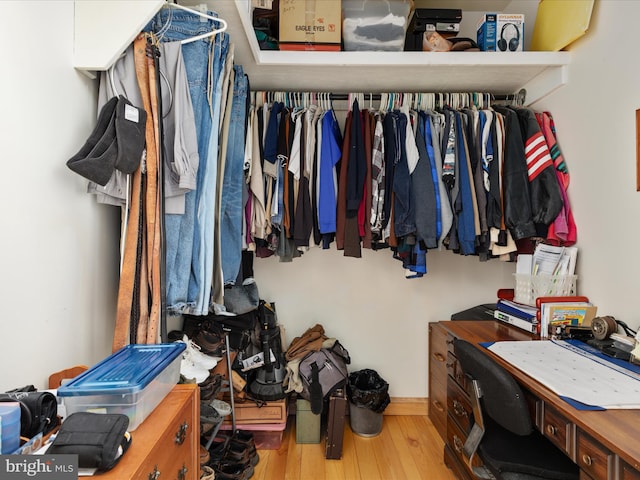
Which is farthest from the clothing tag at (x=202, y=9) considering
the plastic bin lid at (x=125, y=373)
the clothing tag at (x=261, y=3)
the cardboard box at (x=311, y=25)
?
the plastic bin lid at (x=125, y=373)

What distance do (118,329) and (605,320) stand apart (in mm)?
1943

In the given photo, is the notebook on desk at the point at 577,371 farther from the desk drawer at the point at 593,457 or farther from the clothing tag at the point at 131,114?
the clothing tag at the point at 131,114

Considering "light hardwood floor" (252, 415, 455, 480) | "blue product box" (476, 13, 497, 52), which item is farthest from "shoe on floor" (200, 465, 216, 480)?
"blue product box" (476, 13, 497, 52)

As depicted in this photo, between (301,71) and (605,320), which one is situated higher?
(301,71)

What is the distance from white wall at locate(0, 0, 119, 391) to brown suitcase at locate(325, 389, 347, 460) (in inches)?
53.4

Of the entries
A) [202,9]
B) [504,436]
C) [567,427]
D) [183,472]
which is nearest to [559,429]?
[567,427]

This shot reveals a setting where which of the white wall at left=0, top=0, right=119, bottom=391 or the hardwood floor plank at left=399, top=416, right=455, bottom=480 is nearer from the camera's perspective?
the white wall at left=0, top=0, right=119, bottom=391

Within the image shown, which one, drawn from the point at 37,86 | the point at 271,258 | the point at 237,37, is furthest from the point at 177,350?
the point at 271,258

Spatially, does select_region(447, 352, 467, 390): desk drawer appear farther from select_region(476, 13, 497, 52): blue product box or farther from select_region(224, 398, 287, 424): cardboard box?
select_region(476, 13, 497, 52): blue product box

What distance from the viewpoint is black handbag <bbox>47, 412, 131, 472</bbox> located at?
652mm

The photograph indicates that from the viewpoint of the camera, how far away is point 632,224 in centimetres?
160

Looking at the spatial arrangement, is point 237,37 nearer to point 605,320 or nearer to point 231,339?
point 231,339

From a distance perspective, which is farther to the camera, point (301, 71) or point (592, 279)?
point (301, 71)

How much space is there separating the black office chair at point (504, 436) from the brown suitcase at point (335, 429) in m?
0.82
